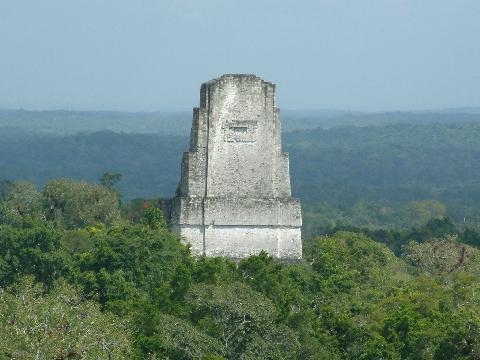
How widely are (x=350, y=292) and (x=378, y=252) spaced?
7763 mm

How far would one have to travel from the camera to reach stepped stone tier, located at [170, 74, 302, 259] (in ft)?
126

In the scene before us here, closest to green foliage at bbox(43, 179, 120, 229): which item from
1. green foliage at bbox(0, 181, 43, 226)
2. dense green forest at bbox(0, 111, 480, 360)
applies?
green foliage at bbox(0, 181, 43, 226)

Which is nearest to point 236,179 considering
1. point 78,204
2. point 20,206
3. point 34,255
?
point 34,255

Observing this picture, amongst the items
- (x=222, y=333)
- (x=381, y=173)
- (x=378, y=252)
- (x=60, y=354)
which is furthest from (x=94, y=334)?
(x=381, y=173)

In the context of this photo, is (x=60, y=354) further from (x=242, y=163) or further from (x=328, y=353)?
(x=242, y=163)

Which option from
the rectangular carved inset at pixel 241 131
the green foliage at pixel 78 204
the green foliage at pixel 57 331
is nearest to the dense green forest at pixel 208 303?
the green foliage at pixel 57 331

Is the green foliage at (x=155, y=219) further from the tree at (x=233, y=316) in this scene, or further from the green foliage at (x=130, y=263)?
the tree at (x=233, y=316)

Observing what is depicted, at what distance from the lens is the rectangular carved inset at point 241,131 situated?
3862 centimetres

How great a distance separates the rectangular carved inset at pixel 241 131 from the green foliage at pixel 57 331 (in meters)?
9.82

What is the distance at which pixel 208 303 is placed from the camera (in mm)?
29938

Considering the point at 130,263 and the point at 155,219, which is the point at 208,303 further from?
the point at 155,219

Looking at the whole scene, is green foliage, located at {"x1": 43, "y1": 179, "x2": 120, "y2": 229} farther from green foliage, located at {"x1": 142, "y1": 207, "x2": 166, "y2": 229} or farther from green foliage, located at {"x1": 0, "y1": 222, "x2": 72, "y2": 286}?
green foliage, located at {"x1": 0, "y1": 222, "x2": 72, "y2": 286}

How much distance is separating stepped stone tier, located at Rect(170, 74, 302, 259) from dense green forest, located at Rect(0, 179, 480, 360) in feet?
2.90

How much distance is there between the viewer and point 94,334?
87.9ft
